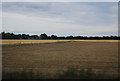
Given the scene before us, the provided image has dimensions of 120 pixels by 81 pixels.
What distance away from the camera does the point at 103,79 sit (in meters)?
9.55

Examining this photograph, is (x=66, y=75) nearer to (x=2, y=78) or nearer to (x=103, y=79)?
(x=103, y=79)

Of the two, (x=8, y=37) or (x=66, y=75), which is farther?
(x=8, y=37)

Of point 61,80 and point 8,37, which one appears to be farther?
point 8,37

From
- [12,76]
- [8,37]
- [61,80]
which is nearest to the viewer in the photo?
[61,80]

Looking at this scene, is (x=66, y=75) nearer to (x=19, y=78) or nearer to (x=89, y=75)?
(x=89, y=75)

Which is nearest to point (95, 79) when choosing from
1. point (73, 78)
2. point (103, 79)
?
point (103, 79)

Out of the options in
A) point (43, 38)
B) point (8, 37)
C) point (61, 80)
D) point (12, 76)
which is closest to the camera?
point (61, 80)

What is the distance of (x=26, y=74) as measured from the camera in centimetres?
1030

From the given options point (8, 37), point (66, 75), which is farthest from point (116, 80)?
point (8, 37)

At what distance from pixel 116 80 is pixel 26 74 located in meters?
4.40

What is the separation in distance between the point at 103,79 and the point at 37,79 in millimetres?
3098

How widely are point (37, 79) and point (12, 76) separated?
136cm

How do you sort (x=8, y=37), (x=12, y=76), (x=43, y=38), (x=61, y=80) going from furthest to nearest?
(x=43, y=38) → (x=8, y=37) → (x=12, y=76) → (x=61, y=80)

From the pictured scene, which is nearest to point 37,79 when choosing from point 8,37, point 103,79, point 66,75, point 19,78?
point 19,78
